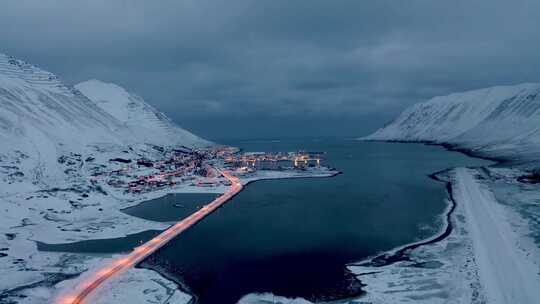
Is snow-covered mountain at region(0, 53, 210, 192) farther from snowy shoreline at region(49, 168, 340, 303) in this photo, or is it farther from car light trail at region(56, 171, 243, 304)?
snowy shoreline at region(49, 168, 340, 303)

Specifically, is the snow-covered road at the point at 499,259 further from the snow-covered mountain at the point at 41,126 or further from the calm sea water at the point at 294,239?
the snow-covered mountain at the point at 41,126

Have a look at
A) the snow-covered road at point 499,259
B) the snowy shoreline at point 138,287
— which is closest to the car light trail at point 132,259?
the snowy shoreline at point 138,287

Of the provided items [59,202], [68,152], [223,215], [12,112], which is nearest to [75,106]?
[12,112]

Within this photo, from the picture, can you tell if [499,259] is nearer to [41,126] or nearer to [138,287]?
[138,287]

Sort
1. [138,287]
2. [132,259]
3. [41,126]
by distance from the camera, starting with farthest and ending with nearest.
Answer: [41,126] → [132,259] → [138,287]

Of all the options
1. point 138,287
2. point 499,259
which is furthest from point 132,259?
point 499,259

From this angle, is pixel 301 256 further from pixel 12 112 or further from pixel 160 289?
pixel 12 112

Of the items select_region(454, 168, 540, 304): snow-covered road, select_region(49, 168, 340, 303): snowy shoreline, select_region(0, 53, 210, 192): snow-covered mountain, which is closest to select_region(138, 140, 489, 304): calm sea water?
select_region(49, 168, 340, 303): snowy shoreline
